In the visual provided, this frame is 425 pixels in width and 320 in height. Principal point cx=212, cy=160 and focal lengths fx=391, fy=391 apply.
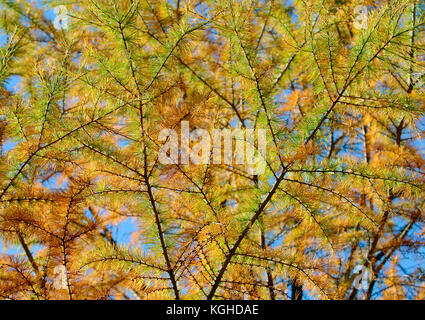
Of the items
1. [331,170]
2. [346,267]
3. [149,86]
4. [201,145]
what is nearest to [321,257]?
[331,170]

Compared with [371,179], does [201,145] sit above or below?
above

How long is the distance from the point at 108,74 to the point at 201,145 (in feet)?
1.29

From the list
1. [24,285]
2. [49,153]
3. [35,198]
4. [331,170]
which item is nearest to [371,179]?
[331,170]

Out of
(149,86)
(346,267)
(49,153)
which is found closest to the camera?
(49,153)

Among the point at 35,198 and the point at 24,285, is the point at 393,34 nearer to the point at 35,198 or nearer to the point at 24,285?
the point at 35,198

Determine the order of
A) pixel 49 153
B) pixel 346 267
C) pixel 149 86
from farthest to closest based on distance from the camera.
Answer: pixel 346 267
pixel 149 86
pixel 49 153

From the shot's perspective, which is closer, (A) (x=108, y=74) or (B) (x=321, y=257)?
(A) (x=108, y=74)

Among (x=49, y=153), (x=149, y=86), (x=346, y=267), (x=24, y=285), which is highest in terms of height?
(x=149, y=86)

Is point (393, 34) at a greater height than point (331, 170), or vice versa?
point (393, 34)

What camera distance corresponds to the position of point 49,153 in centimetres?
122

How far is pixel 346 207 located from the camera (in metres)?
1.41

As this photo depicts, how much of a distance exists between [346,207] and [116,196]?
0.82 meters

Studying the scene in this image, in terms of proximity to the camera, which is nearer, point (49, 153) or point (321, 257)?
point (49, 153)

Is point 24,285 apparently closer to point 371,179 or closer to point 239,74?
point 239,74
